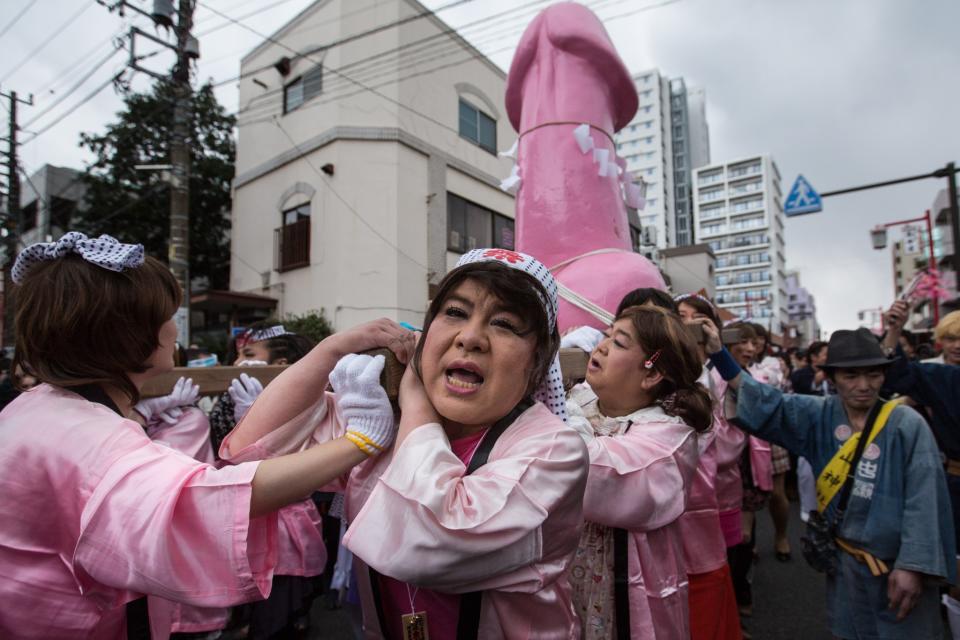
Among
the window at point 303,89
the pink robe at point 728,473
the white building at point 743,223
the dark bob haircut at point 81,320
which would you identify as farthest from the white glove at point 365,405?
the white building at point 743,223

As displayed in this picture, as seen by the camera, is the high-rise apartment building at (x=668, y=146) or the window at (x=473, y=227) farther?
the high-rise apartment building at (x=668, y=146)

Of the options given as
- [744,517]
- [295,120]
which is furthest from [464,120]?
[744,517]

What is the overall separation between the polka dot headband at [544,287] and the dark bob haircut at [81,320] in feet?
2.68

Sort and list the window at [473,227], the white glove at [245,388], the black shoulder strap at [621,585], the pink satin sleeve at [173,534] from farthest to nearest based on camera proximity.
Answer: the window at [473,227] → the white glove at [245,388] → the black shoulder strap at [621,585] → the pink satin sleeve at [173,534]

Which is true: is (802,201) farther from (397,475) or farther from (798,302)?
(798,302)

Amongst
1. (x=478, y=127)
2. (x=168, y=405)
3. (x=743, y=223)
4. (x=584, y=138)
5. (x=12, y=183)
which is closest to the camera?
(x=168, y=405)

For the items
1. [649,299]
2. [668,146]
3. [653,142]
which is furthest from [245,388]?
[668,146]

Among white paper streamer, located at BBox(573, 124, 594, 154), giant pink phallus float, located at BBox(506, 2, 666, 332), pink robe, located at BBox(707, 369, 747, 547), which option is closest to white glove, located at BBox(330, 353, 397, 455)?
giant pink phallus float, located at BBox(506, 2, 666, 332)

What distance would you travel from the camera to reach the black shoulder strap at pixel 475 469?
1179 millimetres

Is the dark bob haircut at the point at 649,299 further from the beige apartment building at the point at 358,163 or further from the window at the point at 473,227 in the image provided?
the window at the point at 473,227

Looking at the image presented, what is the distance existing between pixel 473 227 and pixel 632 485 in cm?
1257

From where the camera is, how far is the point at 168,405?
2672 millimetres

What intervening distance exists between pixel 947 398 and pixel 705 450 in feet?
4.30

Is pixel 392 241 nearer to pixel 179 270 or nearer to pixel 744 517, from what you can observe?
pixel 179 270
